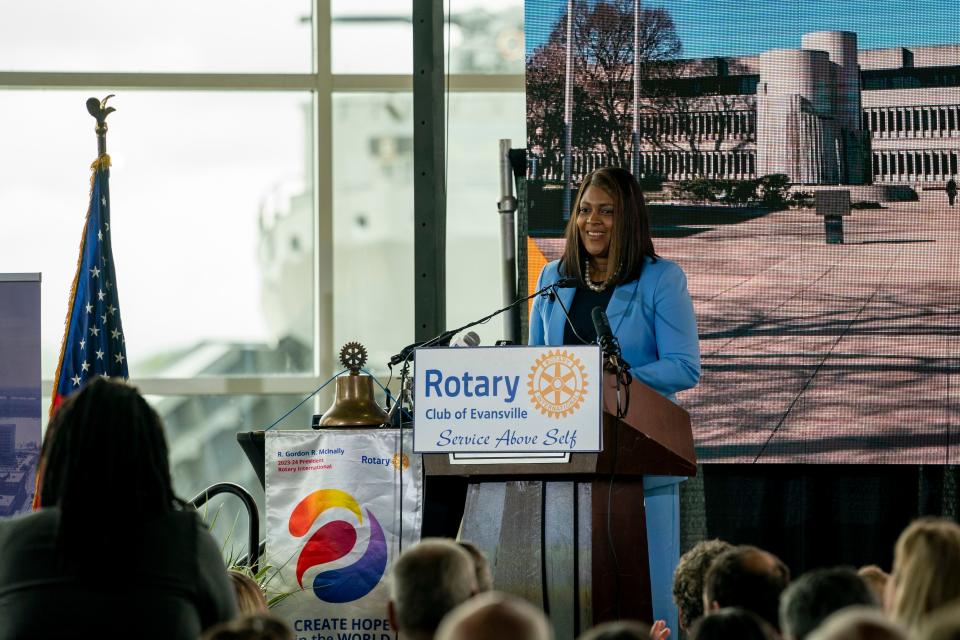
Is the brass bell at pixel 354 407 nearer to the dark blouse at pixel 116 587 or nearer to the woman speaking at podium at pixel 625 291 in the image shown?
the woman speaking at podium at pixel 625 291

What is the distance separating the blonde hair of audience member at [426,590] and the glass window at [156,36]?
5.16 metres

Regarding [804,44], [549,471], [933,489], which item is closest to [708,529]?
[933,489]

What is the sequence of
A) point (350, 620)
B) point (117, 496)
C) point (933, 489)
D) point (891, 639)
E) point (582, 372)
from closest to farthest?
point (891, 639) → point (117, 496) → point (582, 372) → point (350, 620) → point (933, 489)

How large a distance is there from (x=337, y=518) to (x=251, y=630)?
172 centimetres

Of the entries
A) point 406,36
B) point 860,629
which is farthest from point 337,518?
point 406,36

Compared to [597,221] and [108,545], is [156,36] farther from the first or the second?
[108,545]

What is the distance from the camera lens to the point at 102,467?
2.62 meters

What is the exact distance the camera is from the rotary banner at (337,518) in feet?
13.1

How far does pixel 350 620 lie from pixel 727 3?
11.7ft

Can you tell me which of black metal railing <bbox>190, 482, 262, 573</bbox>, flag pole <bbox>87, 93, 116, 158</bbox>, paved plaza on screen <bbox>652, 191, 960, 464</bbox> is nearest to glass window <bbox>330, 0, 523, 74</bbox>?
paved plaza on screen <bbox>652, 191, 960, 464</bbox>

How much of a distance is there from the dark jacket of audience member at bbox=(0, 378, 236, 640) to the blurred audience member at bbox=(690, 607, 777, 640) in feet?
3.13

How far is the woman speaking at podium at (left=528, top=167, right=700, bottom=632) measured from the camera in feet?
13.1

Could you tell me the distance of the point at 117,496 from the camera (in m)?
2.60

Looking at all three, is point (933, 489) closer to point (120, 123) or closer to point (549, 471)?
point (549, 471)
